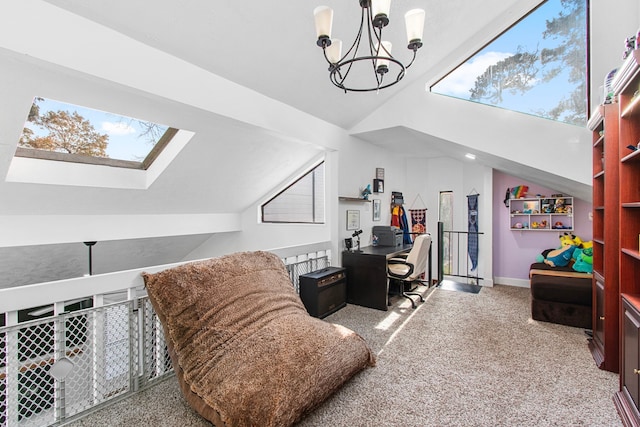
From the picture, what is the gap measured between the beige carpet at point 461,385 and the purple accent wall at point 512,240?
1886 millimetres

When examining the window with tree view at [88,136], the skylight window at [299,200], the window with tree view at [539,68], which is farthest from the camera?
the skylight window at [299,200]

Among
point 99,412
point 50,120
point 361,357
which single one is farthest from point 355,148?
point 99,412

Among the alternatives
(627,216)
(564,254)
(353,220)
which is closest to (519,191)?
(564,254)

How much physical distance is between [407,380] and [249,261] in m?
1.48

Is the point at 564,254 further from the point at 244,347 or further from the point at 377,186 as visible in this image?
the point at 244,347

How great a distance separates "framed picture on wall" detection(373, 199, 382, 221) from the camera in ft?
15.8

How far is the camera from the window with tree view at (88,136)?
2.38 metres

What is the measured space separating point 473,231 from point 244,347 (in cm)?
465

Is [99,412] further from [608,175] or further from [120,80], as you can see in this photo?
[608,175]

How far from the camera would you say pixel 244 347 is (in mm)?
1864

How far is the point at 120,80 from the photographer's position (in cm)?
190

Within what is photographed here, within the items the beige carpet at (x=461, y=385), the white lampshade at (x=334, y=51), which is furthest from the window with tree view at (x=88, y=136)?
the beige carpet at (x=461, y=385)

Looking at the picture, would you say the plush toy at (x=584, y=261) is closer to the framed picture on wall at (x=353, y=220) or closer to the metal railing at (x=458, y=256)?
the metal railing at (x=458, y=256)

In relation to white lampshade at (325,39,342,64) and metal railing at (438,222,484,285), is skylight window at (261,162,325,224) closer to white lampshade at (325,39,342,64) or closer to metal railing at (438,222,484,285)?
metal railing at (438,222,484,285)
